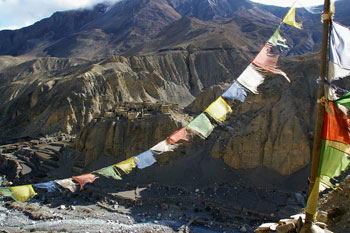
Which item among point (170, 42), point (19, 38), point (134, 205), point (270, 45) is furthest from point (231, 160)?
point (19, 38)

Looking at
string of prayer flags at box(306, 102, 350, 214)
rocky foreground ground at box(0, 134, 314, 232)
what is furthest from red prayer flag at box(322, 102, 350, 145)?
rocky foreground ground at box(0, 134, 314, 232)

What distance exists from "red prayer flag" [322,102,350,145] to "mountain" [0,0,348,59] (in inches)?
2306

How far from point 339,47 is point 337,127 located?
1268mm

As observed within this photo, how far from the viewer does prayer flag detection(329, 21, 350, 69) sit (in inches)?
198

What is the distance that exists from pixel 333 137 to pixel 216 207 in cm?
1321

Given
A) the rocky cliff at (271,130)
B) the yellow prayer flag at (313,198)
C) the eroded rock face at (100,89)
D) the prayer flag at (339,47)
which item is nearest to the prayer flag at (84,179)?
the yellow prayer flag at (313,198)

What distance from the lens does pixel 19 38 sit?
121 meters

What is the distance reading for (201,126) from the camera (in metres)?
6.81

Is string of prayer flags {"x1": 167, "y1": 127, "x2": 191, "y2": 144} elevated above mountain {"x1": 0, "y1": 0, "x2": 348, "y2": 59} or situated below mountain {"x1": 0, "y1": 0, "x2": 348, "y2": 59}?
below

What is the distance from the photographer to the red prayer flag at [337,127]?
4.94 metres

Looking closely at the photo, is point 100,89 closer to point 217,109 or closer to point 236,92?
point 217,109

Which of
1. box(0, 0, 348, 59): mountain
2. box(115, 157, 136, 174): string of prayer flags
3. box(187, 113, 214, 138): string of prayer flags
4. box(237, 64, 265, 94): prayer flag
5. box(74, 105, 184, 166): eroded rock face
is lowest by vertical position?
box(74, 105, 184, 166): eroded rock face

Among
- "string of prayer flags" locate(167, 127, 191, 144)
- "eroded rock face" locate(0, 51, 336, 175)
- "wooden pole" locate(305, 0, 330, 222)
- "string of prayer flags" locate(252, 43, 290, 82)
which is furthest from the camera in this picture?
"eroded rock face" locate(0, 51, 336, 175)

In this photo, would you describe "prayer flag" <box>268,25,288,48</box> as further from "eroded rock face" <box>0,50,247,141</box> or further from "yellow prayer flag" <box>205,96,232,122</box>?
"eroded rock face" <box>0,50,247,141</box>
